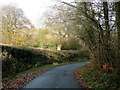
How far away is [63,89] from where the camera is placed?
538cm

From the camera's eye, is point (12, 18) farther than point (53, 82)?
Yes

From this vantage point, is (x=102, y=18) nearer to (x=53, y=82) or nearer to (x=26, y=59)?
(x=53, y=82)

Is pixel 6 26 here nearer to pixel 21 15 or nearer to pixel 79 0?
pixel 21 15

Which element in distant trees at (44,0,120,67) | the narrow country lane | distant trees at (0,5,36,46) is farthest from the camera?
distant trees at (0,5,36,46)

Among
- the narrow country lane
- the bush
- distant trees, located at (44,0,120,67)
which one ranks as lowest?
the narrow country lane

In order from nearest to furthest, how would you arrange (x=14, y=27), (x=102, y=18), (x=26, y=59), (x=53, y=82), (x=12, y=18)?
1. (x=53, y=82)
2. (x=102, y=18)
3. (x=26, y=59)
4. (x=12, y=18)
5. (x=14, y=27)

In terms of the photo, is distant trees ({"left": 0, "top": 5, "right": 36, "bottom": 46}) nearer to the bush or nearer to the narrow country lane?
the bush

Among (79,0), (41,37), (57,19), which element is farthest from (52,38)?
(79,0)

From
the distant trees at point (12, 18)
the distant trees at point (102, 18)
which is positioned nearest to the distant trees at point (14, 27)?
the distant trees at point (12, 18)

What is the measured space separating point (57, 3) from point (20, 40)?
10284 millimetres

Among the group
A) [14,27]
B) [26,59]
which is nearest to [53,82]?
[26,59]

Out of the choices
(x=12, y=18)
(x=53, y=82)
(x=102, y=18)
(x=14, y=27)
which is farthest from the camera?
(x=14, y=27)

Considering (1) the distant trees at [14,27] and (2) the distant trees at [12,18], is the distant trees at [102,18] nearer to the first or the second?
(1) the distant trees at [14,27]

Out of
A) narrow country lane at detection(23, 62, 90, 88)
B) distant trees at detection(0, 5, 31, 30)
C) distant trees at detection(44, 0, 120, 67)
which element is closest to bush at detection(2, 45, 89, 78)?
narrow country lane at detection(23, 62, 90, 88)
